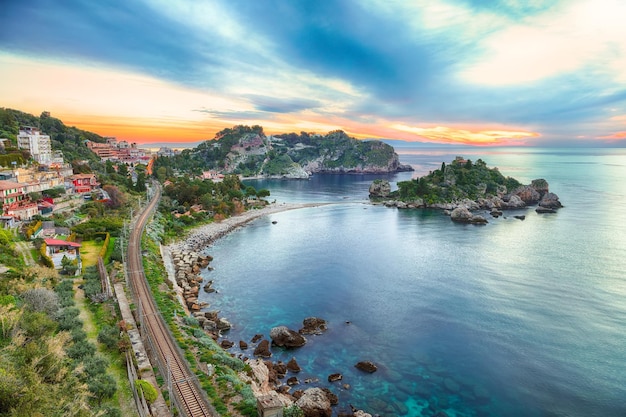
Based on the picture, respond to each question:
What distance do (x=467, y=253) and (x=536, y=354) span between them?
31.5 m

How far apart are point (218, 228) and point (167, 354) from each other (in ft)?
177

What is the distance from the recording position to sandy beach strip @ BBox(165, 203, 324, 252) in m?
64.4

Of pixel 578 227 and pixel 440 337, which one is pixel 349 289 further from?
pixel 578 227

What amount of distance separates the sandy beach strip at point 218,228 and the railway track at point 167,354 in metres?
19.5

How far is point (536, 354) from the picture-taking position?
32.6m

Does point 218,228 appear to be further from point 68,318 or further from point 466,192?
point 466,192

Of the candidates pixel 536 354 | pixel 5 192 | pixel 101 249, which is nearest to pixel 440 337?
pixel 536 354

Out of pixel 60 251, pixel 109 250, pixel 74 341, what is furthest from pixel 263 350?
pixel 60 251

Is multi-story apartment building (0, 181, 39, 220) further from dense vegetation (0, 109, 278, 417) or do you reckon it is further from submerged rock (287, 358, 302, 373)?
submerged rock (287, 358, 302, 373)

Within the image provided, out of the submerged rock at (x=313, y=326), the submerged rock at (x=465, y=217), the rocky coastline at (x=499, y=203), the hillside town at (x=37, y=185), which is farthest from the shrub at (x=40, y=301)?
the rocky coastline at (x=499, y=203)

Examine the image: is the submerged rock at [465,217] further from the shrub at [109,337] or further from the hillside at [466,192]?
the shrub at [109,337]

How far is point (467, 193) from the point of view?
11494 centimetres

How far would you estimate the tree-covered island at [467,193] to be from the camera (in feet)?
355

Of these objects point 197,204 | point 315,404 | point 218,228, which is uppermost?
point 197,204
